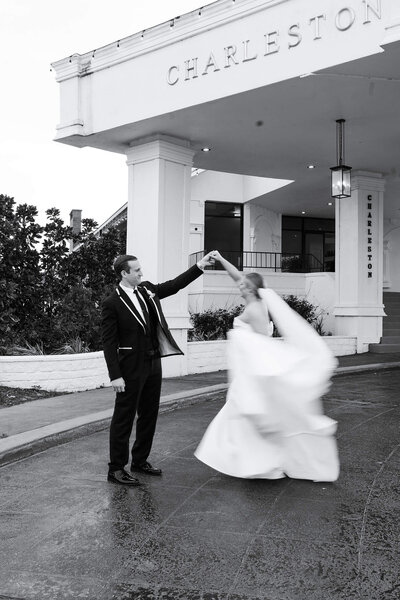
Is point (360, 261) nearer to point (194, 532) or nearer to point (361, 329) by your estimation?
point (361, 329)

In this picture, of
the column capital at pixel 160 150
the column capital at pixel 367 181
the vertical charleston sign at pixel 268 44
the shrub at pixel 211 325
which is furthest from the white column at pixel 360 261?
the vertical charleston sign at pixel 268 44

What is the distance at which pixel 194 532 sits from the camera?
13.3ft

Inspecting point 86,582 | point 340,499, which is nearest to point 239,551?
point 86,582

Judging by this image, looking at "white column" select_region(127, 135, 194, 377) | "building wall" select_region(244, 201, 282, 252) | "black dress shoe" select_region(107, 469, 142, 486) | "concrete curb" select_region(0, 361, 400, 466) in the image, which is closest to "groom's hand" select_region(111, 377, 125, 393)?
"black dress shoe" select_region(107, 469, 142, 486)

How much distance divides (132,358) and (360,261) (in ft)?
38.4

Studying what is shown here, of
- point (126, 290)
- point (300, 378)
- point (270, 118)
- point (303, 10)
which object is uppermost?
point (303, 10)

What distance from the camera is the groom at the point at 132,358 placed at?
203 inches

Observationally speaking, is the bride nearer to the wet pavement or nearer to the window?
the wet pavement

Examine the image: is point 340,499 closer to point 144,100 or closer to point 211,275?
point 144,100

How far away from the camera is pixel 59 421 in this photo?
749 cm

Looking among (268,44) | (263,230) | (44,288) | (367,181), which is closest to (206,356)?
(44,288)

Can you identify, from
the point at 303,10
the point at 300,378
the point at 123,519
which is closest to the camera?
the point at 123,519

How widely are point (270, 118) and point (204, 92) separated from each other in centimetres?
149

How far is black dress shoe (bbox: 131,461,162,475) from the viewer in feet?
17.7
